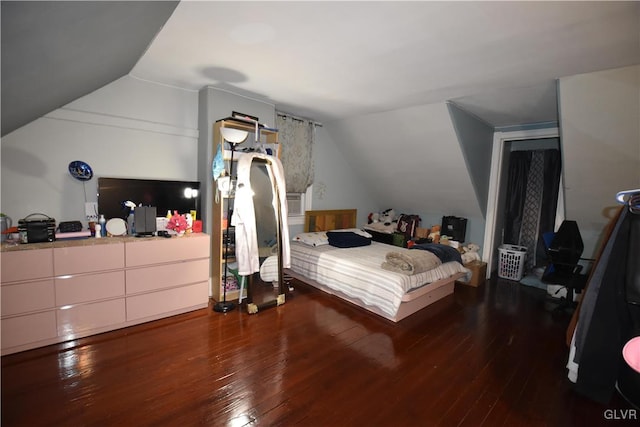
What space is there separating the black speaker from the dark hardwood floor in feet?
3.04

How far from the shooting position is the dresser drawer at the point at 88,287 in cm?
234

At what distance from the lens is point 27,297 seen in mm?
2197

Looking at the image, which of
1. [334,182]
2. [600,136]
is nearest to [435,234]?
[334,182]

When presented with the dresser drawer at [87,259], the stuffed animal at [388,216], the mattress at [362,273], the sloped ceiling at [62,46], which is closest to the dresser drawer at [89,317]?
the dresser drawer at [87,259]

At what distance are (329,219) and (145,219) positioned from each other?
291 cm

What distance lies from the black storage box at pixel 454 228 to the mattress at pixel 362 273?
1.16 m

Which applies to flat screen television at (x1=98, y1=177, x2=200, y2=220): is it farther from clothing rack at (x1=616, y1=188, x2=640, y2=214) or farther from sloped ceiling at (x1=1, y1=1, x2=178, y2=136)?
clothing rack at (x1=616, y1=188, x2=640, y2=214)

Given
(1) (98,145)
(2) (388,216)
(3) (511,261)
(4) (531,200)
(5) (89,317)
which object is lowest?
(5) (89,317)

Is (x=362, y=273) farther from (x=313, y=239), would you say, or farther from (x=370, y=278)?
(x=313, y=239)

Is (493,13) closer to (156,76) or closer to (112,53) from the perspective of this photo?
(112,53)

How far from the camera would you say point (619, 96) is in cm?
252

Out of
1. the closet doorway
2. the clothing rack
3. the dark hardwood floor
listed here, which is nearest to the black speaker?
the dark hardwood floor

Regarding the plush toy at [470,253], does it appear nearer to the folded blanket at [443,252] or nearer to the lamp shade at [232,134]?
the folded blanket at [443,252]

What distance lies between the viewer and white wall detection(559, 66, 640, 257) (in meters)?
2.50
